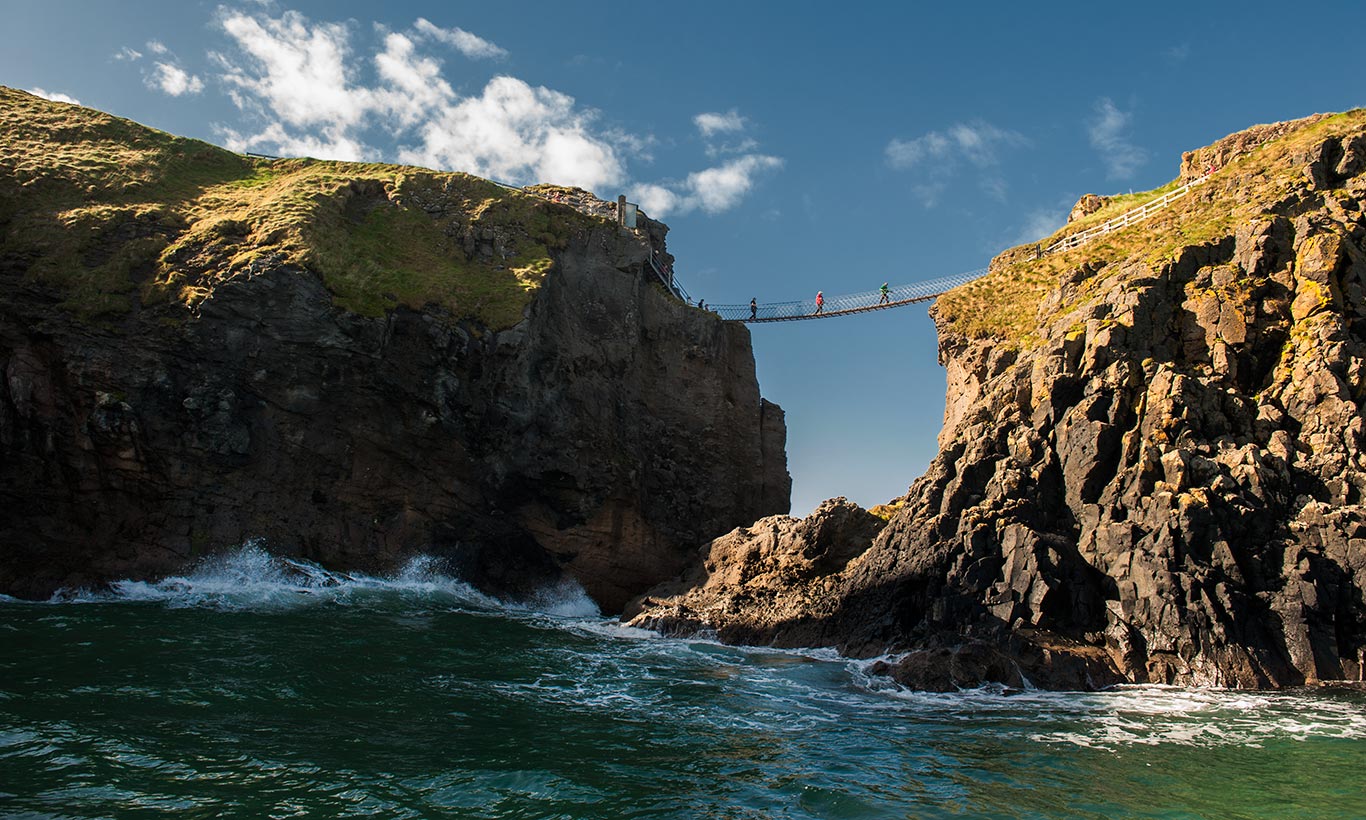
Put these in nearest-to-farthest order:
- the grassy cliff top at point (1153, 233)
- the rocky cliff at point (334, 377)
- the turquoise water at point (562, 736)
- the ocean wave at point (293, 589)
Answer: the turquoise water at point (562, 736)
the ocean wave at point (293, 589)
the rocky cliff at point (334, 377)
the grassy cliff top at point (1153, 233)

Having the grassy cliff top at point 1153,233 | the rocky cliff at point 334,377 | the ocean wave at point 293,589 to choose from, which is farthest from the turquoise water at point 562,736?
the grassy cliff top at point 1153,233

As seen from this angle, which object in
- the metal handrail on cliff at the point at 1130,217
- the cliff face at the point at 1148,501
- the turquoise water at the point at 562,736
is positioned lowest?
the turquoise water at the point at 562,736

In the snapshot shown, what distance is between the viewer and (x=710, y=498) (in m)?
43.5

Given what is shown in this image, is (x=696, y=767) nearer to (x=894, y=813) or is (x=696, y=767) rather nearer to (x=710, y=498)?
(x=894, y=813)

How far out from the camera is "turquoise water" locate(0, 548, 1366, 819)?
11250mm

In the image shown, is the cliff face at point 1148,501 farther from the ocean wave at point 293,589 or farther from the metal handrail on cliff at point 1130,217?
the ocean wave at point 293,589

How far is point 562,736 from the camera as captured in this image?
1474cm

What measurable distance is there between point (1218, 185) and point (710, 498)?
27.2 m

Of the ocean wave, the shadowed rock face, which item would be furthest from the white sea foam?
the shadowed rock face

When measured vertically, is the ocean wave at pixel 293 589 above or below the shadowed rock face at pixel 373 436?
below

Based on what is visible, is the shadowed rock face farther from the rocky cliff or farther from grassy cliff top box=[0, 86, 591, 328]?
grassy cliff top box=[0, 86, 591, 328]

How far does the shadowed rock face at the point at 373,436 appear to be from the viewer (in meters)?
29.9

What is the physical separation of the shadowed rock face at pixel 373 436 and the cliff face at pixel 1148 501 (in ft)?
20.9

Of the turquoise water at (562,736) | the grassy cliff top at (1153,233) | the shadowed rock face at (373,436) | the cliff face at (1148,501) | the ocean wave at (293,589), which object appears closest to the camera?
the turquoise water at (562,736)
